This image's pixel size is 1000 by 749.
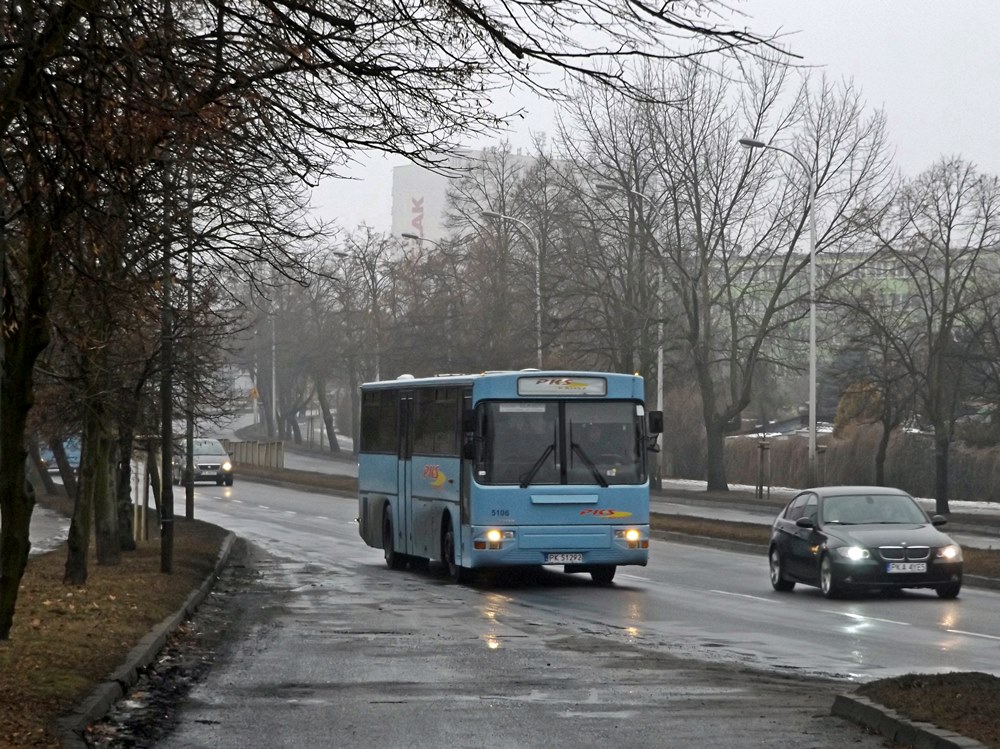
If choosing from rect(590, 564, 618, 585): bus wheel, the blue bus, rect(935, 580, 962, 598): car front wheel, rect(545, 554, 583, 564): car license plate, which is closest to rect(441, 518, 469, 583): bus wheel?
the blue bus

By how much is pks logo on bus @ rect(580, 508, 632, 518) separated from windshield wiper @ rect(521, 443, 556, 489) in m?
0.85

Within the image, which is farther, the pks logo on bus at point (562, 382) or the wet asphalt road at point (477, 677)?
the pks logo on bus at point (562, 382)

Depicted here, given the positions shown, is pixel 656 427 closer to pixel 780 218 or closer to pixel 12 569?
pixel 12 569

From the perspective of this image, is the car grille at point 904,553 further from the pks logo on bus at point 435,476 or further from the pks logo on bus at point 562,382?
the pks logo on bus at point 435,476

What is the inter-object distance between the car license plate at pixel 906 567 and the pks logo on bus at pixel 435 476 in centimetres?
691

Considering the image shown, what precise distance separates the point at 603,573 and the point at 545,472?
2000mm

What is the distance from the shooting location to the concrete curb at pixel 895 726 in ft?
28.8

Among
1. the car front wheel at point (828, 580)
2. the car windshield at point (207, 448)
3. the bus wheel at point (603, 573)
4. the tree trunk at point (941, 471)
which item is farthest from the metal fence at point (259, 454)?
the car front wheel at point (828, 580)

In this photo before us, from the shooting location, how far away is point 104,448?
2295cm

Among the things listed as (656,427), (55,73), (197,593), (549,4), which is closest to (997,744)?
(549,4)

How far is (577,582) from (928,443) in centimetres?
3086

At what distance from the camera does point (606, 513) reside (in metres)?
23.6

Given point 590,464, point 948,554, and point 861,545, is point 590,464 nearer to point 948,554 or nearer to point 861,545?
point 861,545

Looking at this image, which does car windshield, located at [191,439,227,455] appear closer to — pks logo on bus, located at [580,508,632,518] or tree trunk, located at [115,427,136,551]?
tree trunk, located at [115,427,136,551]
